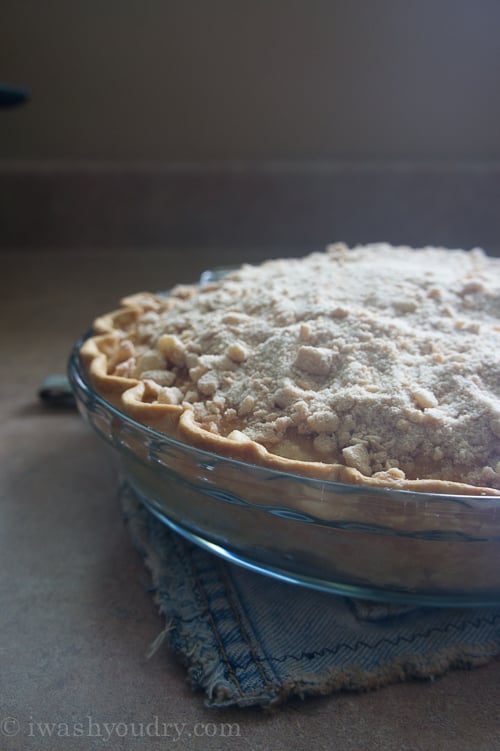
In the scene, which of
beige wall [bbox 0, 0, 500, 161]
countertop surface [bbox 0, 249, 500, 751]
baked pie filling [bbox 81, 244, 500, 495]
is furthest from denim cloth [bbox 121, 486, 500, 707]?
beige wall [bbox 0, 0, 500, 161]

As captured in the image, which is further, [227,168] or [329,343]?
[227,168]

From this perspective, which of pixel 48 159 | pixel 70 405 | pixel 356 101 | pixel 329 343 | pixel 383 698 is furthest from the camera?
pixel 48 159

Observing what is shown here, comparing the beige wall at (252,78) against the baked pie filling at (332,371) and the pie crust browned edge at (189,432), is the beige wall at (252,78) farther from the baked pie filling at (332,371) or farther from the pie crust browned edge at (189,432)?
the pie crust browned edge at (189,432)

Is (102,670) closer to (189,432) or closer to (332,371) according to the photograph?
(189,432)

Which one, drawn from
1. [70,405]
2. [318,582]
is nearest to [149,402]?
[318,582]

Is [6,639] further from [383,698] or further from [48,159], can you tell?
[48,159]

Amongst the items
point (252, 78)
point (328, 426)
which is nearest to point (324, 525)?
point (328, 426)

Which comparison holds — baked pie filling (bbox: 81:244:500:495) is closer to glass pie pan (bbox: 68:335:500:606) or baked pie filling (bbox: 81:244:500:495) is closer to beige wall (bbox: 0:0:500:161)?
glass pie pan (bbox: 68:335:500:606)
